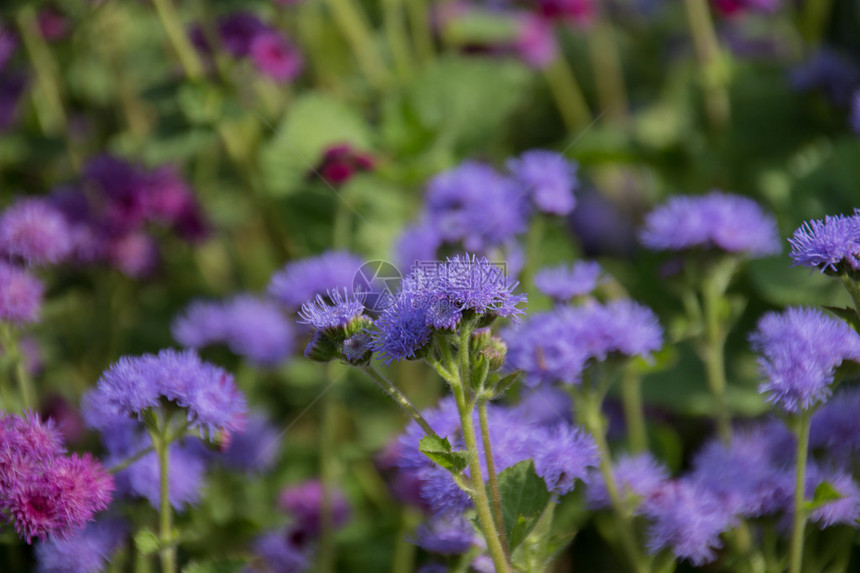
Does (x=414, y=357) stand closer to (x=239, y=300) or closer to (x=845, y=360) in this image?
(x=845, y=360)

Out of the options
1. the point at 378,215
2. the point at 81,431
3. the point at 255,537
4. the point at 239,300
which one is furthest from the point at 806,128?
the point at 81,431

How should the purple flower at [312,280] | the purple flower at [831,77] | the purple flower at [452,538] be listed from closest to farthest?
1. the purple flower at [452,538]
2. the purple flower at [312,280]
3. the purple flower at [831,77]

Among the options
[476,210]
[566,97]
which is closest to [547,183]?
[476,210]

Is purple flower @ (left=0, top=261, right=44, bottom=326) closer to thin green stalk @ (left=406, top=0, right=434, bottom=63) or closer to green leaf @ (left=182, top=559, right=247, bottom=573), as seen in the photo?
green leaf @ (left=182, top=559, right=247, bottom=573)

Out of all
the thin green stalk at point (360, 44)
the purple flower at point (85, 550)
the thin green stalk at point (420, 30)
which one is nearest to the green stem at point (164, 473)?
the purple flower at point (85, 550)

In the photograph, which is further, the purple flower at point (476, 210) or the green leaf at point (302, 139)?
the green leaf at point (302, 139)

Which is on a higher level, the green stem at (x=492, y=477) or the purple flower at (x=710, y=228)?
the purple flower at (x=710, y=228)

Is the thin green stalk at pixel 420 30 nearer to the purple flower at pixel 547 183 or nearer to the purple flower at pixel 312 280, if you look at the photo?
the purple flower at pixel 547 183
